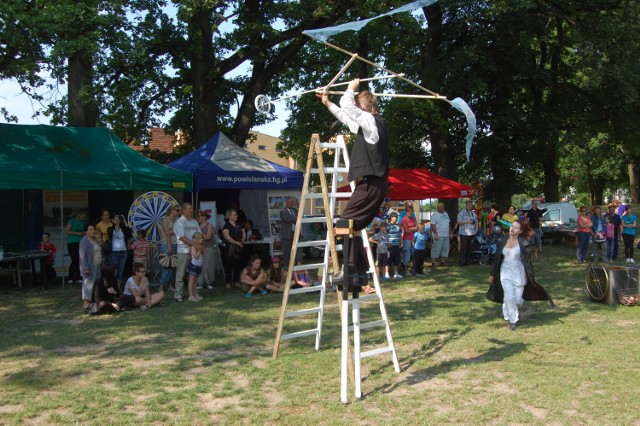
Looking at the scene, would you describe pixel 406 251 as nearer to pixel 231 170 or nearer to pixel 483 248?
pixel 483 248

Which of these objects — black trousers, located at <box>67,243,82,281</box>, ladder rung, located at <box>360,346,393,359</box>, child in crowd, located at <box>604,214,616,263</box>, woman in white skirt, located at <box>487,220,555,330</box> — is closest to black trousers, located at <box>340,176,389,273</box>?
ladder rung, located at <box>360,346,393,359</box>

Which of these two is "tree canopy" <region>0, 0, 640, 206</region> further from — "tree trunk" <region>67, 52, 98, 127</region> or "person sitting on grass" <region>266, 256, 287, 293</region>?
"person sitting on grass" <region>266, 256, 287, 293</region>

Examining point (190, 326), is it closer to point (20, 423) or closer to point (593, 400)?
point (20, 423)

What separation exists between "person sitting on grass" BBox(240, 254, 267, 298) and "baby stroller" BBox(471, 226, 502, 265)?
6.91 m

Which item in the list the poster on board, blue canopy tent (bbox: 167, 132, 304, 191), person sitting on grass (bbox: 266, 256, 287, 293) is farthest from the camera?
the poster on board

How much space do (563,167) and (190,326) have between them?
39.9m

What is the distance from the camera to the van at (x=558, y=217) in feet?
74.2

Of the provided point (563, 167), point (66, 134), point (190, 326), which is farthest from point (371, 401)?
point (563, 167)

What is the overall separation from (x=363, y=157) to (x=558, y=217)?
19703 millimetres

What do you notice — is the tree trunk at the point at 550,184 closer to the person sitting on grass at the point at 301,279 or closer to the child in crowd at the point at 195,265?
the person sitting on grass at the point at 301,279

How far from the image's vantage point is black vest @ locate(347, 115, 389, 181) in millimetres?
5324

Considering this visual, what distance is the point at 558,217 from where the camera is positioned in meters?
23.1

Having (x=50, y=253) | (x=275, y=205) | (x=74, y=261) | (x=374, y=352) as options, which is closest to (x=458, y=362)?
(x=374, y=352)

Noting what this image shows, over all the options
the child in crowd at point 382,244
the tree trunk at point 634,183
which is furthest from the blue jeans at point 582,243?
the tree trunk at point 634,183
